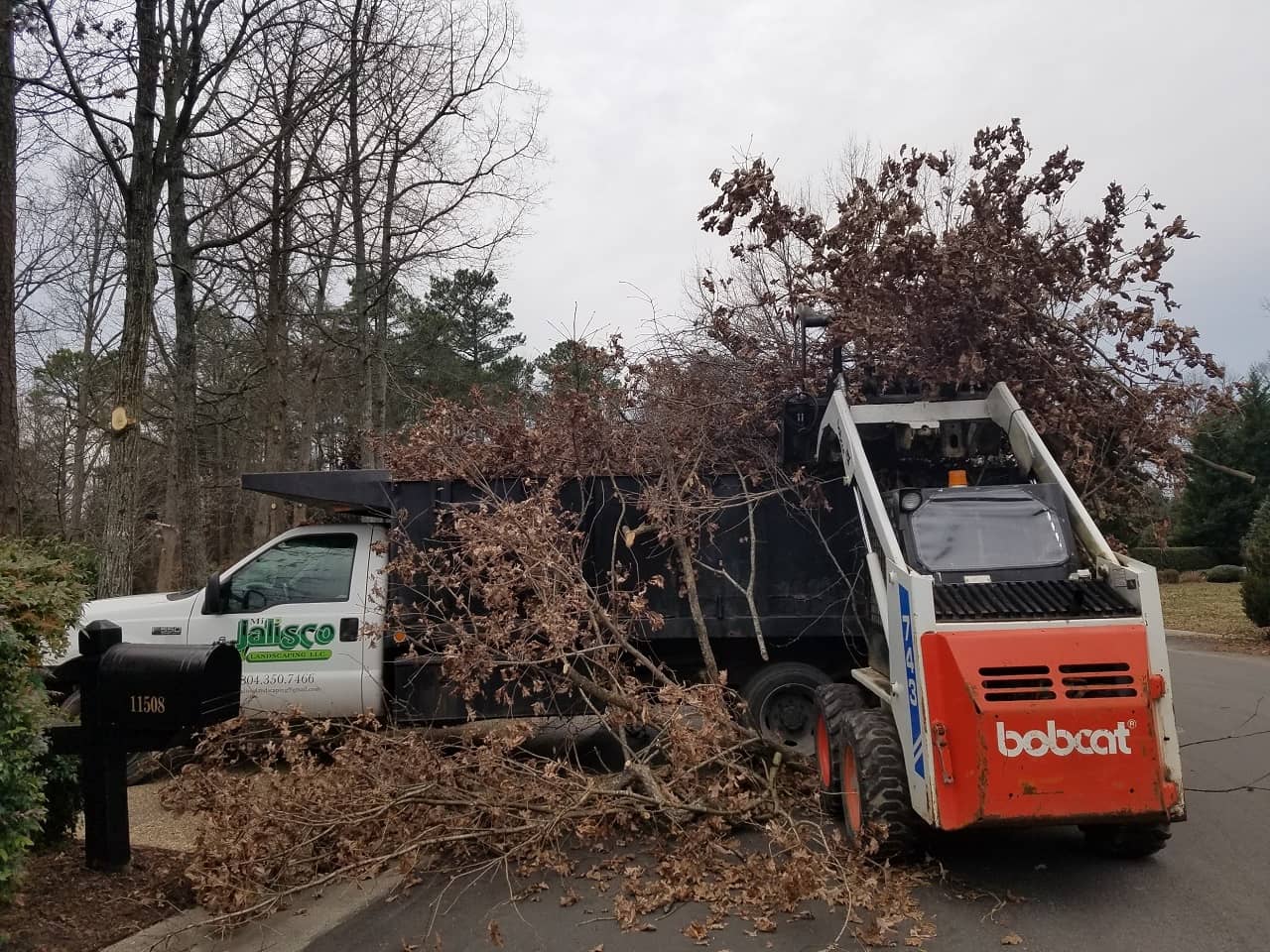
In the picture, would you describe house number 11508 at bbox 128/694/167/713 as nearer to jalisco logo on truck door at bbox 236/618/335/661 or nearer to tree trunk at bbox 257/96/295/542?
jalisco logo on truck door at bbox 236/618/335/661

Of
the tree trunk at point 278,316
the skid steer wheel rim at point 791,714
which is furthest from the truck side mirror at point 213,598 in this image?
the tree trunk at point 278,316

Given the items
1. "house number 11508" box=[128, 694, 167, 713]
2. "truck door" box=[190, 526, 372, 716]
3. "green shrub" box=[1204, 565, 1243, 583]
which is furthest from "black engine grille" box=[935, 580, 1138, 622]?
"green shrub" box=[1204, 565, 1243, 583]

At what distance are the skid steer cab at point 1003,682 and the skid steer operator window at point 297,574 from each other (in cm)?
391

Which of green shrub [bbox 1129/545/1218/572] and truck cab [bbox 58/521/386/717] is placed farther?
green shrub [bbox 1129/545/1218/572]

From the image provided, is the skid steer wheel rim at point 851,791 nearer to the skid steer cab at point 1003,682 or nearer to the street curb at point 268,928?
the skid steer cab at point 1003,682

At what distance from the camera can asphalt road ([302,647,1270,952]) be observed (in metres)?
4.66

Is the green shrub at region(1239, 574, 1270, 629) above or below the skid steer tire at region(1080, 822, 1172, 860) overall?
above

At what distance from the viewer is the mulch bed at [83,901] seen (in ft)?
14.7

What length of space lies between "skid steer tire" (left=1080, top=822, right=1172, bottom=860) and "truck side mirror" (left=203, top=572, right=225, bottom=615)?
6.19 meters

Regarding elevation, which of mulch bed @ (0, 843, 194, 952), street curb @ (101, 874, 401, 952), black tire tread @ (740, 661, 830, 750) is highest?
black tire tread @ (740, 661, 830, 750)

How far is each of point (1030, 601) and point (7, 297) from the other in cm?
735

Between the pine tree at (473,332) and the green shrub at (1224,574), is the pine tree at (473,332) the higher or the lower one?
the higher one

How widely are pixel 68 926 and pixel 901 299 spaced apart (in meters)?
6.87

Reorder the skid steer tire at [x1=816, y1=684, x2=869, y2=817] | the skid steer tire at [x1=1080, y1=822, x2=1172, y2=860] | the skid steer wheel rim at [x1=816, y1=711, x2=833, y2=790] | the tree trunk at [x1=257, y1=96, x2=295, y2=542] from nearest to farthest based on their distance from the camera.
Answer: the skid steer tire at [x1=1080, y1=822, x2=1172, y2=860] → the skid steer tire at [x1=816, y1=684, x2=869, y2=817] → the skid steer wheel rim at [x1=816, y1=711, x2=833, y2=790] → the tree trunk at [x1=257, y1=96, x2=295, y2=542]
